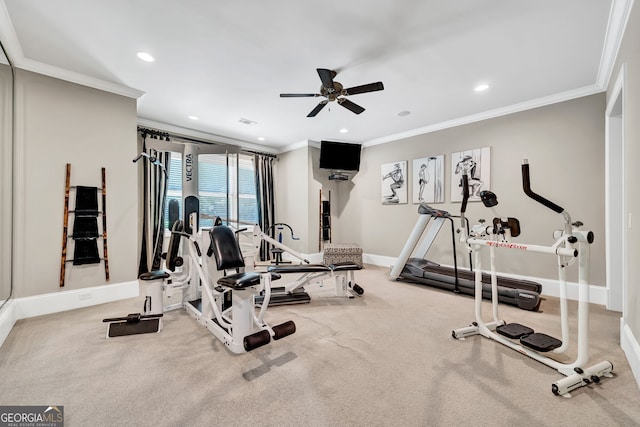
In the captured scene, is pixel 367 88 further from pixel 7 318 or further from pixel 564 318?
pixel 7 318

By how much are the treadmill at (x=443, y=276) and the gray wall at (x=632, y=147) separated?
112 centimetres

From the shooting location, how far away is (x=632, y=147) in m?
2.10

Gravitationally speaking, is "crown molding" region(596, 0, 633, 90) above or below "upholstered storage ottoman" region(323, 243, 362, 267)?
above

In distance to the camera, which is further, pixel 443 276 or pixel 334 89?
pixel 443 276

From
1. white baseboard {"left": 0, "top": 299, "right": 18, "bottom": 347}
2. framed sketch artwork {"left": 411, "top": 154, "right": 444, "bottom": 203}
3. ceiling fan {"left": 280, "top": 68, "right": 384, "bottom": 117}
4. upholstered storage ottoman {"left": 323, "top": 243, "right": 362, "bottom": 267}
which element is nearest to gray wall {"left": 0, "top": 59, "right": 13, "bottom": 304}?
white baseboard {"left": 0, "top": 299, "right": 18, "bottom": 347}

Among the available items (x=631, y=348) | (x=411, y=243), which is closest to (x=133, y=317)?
(x=411, y=243)

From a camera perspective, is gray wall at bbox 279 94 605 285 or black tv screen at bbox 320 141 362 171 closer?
gray wall at bbox 279 94 605 285

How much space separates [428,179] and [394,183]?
70cm

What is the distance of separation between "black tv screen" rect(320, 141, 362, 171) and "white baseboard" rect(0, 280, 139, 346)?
395cm

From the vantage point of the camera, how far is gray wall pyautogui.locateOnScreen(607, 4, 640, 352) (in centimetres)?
191

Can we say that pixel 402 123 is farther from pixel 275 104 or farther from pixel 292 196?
pixel 292 196

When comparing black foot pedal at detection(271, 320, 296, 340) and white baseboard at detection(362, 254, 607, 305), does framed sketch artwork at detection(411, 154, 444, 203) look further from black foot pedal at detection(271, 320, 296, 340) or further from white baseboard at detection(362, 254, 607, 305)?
black foot pedal at detection(271, 320, 296, 340)

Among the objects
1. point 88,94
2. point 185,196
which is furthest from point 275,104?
point 88,94

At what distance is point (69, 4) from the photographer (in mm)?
2123
